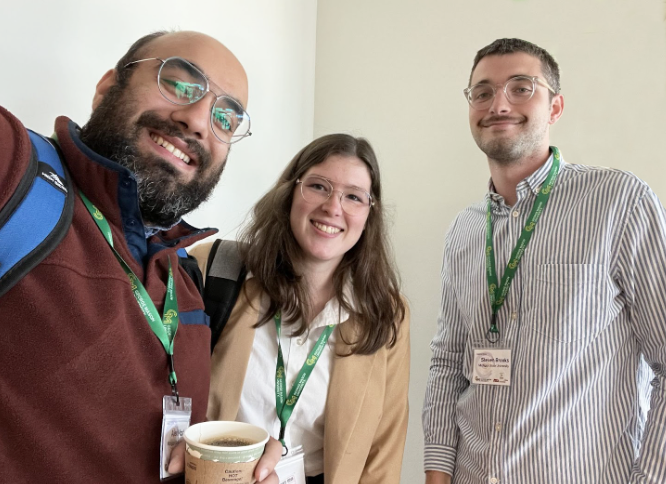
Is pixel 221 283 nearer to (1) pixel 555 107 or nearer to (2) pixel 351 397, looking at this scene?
(2) pixel 351 397

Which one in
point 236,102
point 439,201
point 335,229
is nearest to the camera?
point 236,102

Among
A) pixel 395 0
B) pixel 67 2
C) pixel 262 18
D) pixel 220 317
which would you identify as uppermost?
pixel 395 0

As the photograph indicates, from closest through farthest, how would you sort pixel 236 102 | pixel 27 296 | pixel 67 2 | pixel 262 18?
pixel 27 296 → pixel 236 102 → pixel 67 2 → pixel 262 18

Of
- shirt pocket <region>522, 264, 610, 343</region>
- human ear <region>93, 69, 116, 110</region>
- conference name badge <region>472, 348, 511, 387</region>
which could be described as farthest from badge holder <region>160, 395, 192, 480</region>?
shirt pocket <region>522, 264, 610, 343</region>

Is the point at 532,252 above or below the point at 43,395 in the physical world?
above

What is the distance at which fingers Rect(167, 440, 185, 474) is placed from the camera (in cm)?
110

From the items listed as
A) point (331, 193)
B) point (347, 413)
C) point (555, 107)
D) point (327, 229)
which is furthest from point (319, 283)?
point (555, 107)

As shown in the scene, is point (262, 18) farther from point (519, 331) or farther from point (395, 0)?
point (519, 331)

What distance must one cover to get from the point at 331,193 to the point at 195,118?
700 mm

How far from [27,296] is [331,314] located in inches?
42.0

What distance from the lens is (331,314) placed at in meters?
1.82

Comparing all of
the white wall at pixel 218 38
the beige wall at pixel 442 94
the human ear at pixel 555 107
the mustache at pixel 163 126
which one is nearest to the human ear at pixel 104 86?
the mustache at pixel 163 126

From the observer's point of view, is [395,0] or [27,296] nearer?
[27,296]

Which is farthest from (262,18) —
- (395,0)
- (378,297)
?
(378,297)
